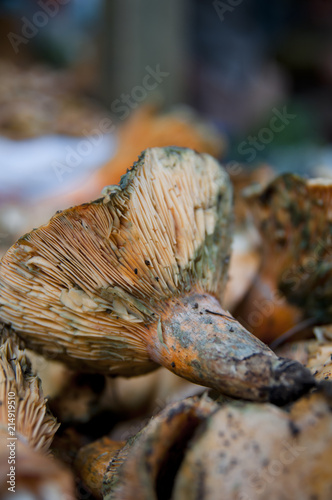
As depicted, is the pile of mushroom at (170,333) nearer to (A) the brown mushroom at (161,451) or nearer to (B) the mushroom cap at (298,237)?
(A) the brown mushroom at (161,451)

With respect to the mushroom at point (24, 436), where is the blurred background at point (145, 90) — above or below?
above

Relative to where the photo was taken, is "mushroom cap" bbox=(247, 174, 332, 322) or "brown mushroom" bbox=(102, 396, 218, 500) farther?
"mushroom cap" bbox=(247, 174, 332, 322)

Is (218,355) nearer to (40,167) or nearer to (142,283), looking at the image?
(142,283)

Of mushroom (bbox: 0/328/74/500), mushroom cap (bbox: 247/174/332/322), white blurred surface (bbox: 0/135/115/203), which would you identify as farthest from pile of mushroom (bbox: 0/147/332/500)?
white blurred surface (bbox: 0/135/115/203)

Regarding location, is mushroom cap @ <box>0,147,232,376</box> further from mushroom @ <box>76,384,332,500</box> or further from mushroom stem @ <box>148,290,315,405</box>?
mushroom @ <box>76,384,332,500</box>

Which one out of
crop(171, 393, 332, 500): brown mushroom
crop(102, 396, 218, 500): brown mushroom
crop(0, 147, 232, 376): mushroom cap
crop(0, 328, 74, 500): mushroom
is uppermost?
crop(0, 147, 232, 376): mushroom cap

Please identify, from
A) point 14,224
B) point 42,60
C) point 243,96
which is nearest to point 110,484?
point 14,224

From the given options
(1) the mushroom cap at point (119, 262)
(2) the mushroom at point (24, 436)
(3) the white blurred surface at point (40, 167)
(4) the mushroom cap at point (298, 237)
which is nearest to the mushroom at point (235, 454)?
(2) the mushroom at point (24, 436)
